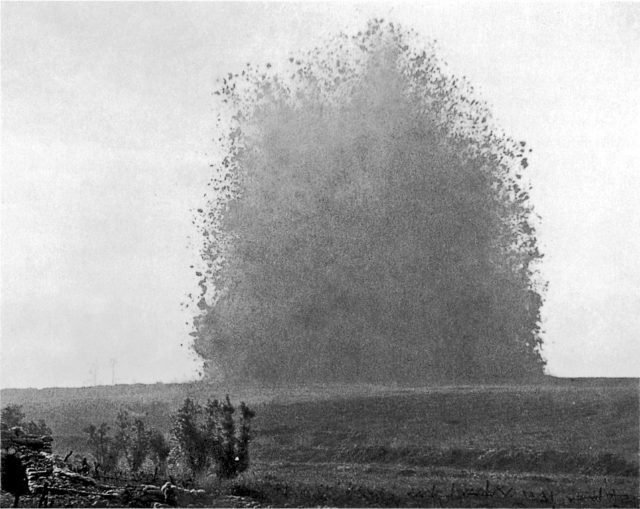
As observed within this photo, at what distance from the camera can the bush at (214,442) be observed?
29625 mm

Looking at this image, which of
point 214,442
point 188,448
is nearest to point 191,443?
point 188,448

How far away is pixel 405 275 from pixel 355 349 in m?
4.82

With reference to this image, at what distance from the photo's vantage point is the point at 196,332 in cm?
5456

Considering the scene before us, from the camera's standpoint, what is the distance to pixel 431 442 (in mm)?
33031

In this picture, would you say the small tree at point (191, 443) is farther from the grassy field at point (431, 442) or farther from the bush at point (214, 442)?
the grassy field at point (431, 442)

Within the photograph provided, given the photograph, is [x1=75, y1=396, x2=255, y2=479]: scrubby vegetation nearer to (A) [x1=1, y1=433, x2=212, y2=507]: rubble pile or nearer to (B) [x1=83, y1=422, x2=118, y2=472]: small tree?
(B) [x1=83, y1=422, x2=118, y2=472]: small tree

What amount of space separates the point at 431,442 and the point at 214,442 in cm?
772

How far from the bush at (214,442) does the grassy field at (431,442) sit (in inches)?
25.9

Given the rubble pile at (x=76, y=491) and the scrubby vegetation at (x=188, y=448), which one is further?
the scrubby vegetation at (x=188, y=448)

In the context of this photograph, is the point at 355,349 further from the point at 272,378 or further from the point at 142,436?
the point at 142,436

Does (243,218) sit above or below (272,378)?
above

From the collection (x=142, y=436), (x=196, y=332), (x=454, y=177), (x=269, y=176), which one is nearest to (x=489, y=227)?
(x=454, y=177)

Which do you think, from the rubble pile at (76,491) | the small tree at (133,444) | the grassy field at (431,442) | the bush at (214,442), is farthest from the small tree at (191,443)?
the rubble pile at (76,491)

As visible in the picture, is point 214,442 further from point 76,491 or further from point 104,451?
point 104,451
